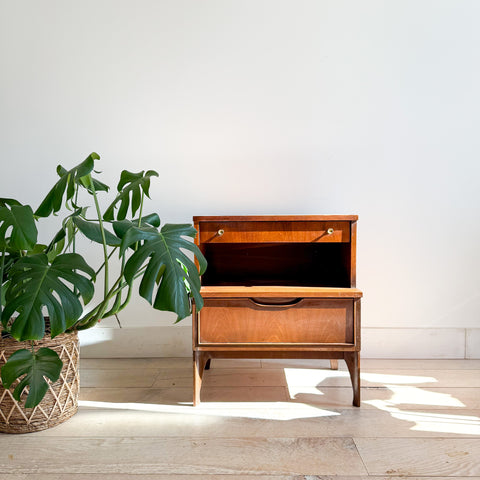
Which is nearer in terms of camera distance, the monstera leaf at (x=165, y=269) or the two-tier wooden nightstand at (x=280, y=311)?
the monstera leaf at (x=165, y=269)

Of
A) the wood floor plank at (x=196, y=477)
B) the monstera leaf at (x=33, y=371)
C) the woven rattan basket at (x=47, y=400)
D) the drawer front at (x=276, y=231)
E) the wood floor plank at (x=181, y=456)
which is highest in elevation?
the drawer front at (x=276, y=231)

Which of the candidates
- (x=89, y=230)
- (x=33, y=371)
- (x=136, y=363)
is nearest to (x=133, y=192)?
(x=89, y=230)

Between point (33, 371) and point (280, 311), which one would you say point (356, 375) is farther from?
point (33, 371)

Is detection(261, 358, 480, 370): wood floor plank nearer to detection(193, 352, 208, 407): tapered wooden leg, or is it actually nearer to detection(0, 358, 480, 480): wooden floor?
detection(0, 358, 480, 480): wooden floor

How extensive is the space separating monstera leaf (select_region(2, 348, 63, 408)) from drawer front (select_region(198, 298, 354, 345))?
47 centimetres

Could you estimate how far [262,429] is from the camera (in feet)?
4.12

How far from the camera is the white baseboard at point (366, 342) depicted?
1899 millimetres

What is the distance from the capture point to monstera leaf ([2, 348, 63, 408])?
105 centimetres

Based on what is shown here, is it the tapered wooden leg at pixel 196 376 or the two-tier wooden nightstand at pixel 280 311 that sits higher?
the two-tier wooden nightstand at pixel 280 311

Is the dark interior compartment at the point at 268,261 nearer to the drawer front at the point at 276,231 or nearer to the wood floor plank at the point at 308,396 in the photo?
the drawer front at the point at 276,231

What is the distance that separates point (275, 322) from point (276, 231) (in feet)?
0.98

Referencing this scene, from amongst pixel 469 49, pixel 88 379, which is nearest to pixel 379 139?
pixel 469 49

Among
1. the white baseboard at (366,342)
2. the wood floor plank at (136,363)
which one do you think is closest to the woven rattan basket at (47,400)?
the wood floor plank at (136,363)

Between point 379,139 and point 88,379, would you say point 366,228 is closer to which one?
point 379,139
